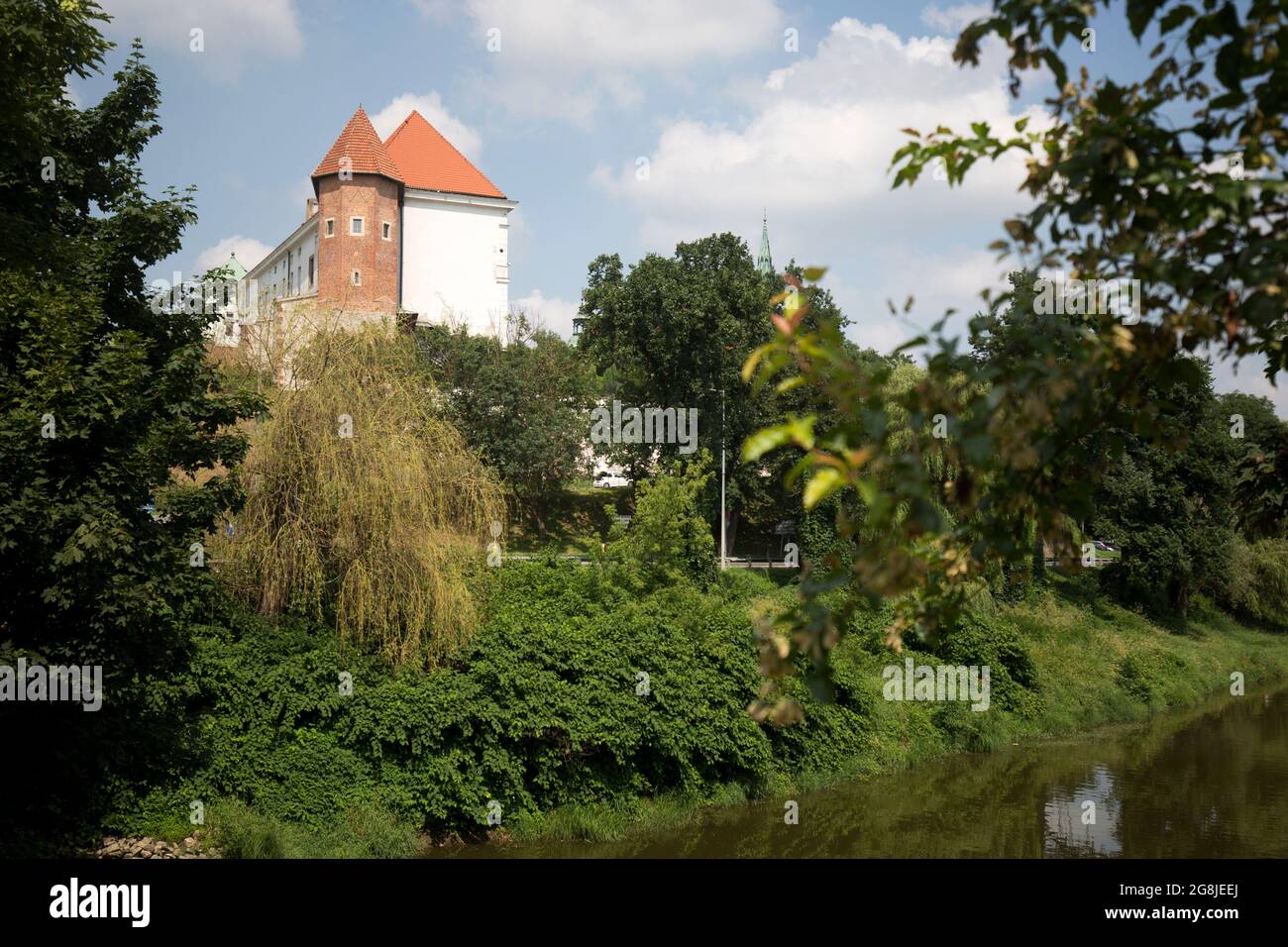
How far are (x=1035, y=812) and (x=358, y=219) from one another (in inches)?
1534

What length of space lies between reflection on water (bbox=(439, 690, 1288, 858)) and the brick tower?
1339 inches

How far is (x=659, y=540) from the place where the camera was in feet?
68.8

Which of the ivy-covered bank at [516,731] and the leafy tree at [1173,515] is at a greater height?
the leafy tree at [1173,515]

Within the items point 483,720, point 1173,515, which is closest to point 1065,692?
point 1173,515

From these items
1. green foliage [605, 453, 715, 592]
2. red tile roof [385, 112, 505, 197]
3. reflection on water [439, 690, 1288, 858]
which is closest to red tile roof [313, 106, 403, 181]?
red tile roof [385, 112, 505, 197]

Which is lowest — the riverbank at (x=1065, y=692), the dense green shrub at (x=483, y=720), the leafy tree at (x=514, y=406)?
the riverbank at (x=1065, y=692)

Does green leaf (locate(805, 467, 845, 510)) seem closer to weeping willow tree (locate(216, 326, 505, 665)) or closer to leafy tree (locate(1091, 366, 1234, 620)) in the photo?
weeping willow tree (locate(216, 326, 505, 665))

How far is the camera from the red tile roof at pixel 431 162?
2147 inches

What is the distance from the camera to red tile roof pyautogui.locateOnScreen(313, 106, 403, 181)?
46.9 meters

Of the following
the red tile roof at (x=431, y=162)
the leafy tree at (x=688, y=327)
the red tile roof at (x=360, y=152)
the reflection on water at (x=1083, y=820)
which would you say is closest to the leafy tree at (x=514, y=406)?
the leafy tree at (x=688, y=327)

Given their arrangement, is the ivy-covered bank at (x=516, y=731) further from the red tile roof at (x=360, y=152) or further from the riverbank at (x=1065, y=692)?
the red tile roof at (x=360, y=152)

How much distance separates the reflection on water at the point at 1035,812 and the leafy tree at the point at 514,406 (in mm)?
21607

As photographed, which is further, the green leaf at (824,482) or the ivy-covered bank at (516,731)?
the ivy-covered bank at (516,731)
